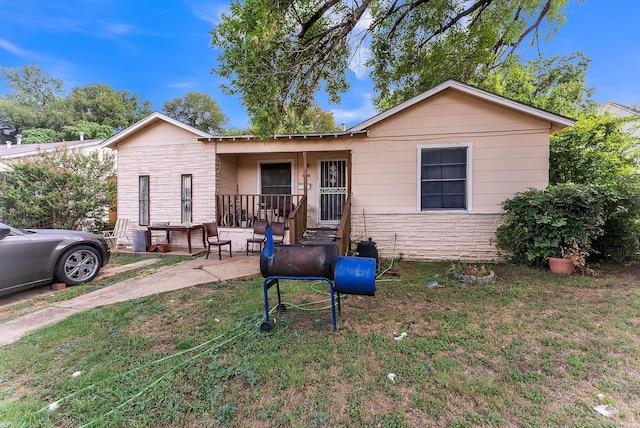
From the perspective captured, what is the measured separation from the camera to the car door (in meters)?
4.03

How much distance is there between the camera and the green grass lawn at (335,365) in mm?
1922

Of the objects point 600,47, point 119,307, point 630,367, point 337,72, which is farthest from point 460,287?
point 600,47

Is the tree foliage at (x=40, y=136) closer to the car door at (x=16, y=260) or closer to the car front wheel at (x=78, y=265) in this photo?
the car front wheel at (x=78, y=265)

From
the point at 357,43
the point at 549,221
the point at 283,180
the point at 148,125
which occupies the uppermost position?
the point at 357,43

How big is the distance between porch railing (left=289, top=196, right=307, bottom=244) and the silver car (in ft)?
12.7

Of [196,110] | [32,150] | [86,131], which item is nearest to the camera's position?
[32,150]

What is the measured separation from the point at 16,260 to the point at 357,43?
331 inches

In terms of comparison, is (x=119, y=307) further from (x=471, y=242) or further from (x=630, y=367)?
(x=471, y=242)

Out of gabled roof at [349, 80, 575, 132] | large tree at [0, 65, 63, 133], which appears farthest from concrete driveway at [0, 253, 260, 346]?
large tree at [0, 65, 63, 133]

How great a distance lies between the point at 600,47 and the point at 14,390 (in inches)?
788

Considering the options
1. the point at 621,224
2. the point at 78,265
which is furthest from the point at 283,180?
the point at 621,224

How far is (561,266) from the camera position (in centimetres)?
546

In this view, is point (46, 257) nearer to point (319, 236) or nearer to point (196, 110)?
point (319, 236)

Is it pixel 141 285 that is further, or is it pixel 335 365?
pixel 141 285
